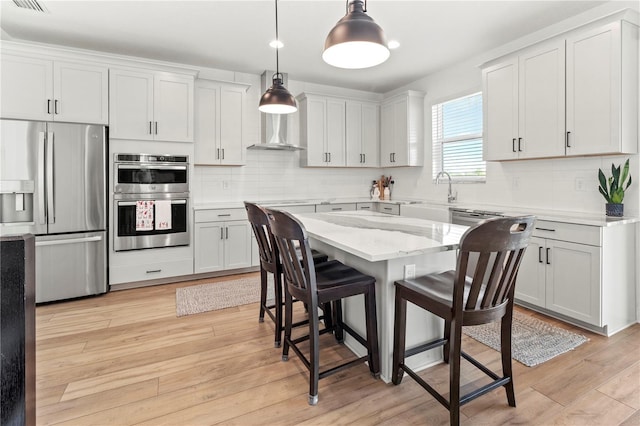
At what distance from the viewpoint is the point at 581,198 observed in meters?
3.15

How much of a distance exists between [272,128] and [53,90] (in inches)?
95.4

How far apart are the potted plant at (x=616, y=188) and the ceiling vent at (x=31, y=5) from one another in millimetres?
5045

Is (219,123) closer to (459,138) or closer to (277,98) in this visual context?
(277,98)

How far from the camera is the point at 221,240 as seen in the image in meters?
4.16

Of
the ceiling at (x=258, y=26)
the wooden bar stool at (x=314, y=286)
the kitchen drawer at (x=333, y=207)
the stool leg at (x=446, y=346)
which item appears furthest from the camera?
the kitchen drawer at (x=333, y=207)

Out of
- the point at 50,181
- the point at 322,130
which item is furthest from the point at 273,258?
the point at 322,130

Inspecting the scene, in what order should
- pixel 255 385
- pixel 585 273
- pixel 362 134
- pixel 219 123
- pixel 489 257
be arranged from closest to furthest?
pixel 489 257
pixel 255 385
pixel 585 273
pixel 219 123
pixel 362 134

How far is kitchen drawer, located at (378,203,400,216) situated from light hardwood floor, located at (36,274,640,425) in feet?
8.17

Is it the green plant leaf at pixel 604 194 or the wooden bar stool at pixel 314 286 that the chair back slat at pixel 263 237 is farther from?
the green plant leaf at pixel 604 194

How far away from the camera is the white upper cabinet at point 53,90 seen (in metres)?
3.21

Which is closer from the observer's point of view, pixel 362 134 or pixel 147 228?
pixel 147 228

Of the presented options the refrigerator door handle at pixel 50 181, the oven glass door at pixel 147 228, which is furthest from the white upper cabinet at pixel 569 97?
the refrigerator door handle at pixel 50 181

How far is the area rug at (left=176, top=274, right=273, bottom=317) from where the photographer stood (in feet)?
10.4

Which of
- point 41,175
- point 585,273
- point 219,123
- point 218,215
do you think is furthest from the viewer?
point 219,123
